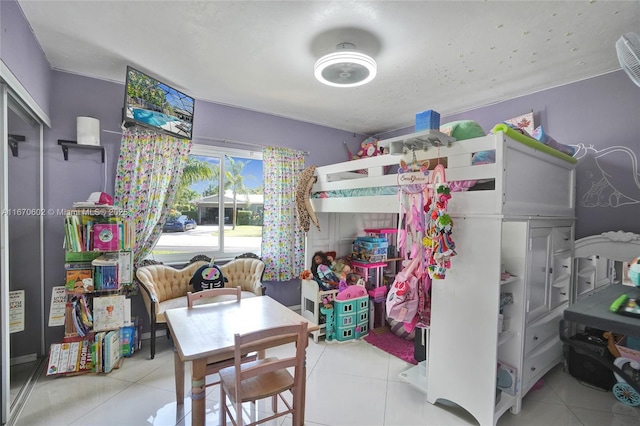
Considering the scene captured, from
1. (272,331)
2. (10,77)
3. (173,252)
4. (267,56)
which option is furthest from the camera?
(173,252)

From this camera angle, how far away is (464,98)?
10.6 feet

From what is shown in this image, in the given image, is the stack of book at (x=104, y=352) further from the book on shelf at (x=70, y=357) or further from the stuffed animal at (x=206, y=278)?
the stuffed animal at (x=206, y=278)

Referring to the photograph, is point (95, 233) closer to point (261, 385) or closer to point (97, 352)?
point (97, 352)

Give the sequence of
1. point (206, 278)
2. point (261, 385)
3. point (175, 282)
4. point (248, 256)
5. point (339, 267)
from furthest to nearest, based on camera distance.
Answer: point (248, 256)
point (339, 267)
point (175, 282)
point (206, 278)
point (261, 385)

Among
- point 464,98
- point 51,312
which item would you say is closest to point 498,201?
point 464,98

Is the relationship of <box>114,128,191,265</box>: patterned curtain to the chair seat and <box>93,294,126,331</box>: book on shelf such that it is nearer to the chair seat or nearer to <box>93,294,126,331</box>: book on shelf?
<box>93,294,126,331</box>: book on shelf

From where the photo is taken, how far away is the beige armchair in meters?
2.80

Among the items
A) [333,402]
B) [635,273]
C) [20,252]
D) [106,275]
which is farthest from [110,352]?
[635,273]

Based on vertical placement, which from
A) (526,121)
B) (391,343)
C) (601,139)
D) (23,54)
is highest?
(23,54)

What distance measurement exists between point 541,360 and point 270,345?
2218 mm

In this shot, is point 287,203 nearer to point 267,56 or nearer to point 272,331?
point 267,56

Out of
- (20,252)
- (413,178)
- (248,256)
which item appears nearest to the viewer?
(413,178)

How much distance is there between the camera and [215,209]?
3695 mm

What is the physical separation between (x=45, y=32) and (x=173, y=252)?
88.1 inches
